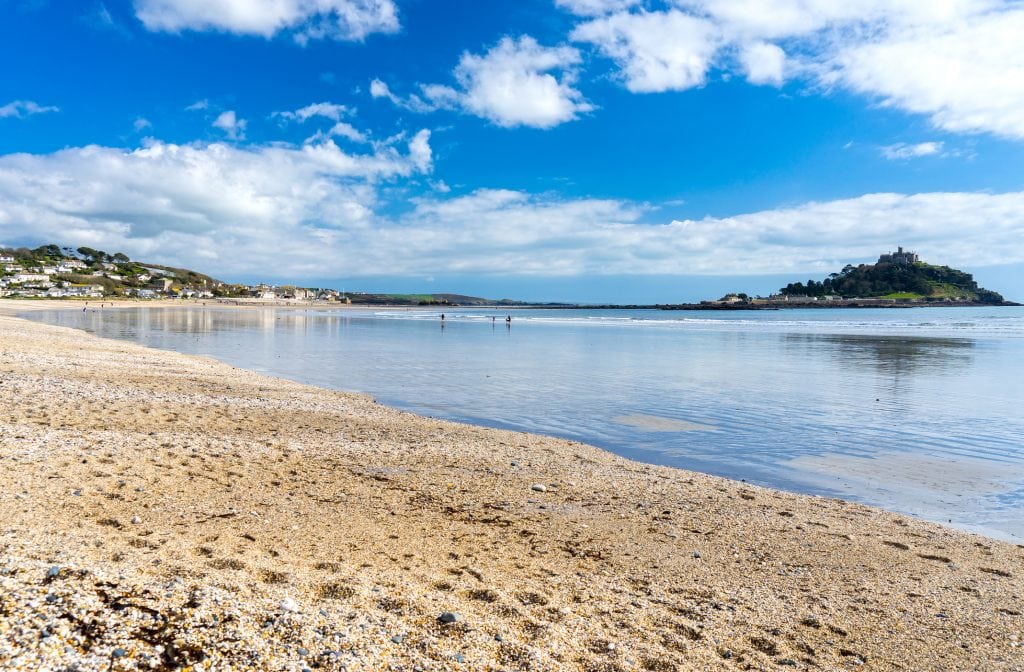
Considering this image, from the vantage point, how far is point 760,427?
14.4 meters

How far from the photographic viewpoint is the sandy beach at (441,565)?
389 centimetres

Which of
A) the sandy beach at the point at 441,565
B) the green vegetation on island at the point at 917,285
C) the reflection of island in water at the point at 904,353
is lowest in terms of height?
the sandy beach at the point at 441,565

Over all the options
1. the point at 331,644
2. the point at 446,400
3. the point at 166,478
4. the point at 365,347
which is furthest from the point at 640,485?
the point at 365,347

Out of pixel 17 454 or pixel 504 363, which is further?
pixel 504 363

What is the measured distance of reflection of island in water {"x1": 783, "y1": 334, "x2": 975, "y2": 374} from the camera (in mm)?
28297

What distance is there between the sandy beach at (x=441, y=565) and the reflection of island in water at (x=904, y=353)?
22428 millimetres

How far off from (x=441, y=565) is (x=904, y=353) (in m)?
38.1

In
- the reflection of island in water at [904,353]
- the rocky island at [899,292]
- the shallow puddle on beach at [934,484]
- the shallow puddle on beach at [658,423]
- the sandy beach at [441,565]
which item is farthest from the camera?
the rocky island at [899,292]

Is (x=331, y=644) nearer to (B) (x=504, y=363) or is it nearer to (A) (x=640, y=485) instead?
(A) (x=640, y=485)

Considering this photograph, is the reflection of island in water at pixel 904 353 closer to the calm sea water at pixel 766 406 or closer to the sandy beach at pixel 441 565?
the calm sea water at pixel 766 406

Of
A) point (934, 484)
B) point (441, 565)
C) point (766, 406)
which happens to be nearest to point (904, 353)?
point (766, 406)

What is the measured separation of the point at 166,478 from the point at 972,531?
10.6m

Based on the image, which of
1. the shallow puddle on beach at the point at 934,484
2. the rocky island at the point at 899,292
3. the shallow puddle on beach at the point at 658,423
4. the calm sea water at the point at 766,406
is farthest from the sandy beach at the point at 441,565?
the rocky island at the point at 899,292

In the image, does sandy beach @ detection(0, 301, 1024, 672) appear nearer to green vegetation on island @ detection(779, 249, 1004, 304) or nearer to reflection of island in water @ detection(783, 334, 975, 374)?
reflection of island in water @ detection(783, 334, 975, 374)
